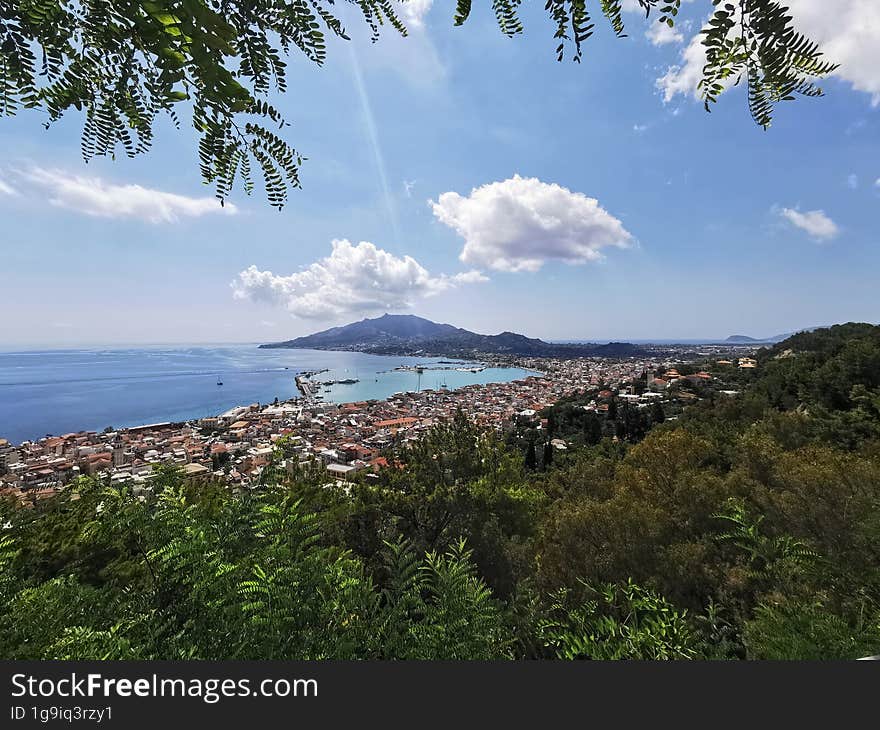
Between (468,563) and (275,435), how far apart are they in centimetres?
1247

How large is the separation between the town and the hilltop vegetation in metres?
0.81

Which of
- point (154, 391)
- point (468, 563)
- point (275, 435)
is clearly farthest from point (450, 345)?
point (468, 563)

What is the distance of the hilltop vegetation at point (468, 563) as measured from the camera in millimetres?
1819

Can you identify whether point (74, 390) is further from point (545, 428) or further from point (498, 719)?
point (498, 719)

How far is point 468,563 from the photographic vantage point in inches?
181

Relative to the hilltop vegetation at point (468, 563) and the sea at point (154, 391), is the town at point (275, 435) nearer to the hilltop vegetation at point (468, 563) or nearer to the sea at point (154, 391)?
the hilltop vegetation at point (468, 563)

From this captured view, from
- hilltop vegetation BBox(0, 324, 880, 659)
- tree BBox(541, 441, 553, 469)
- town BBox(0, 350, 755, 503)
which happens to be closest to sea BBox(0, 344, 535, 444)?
town BBox(0, 350, 755, 503)

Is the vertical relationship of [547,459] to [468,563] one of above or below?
below

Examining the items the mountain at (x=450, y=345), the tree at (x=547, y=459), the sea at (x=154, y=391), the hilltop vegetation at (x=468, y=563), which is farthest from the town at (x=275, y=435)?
the mountain at (x=450, y=345)

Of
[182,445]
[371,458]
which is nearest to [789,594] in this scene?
[371,458]

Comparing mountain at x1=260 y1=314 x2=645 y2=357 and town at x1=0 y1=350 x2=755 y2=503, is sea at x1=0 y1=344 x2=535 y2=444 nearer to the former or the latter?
town at x1=0 y1=350 x2=755 y2=503

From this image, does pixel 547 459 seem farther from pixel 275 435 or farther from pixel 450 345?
pixel 450 345

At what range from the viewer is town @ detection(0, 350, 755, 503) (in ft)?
60.2

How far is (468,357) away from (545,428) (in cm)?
9283
